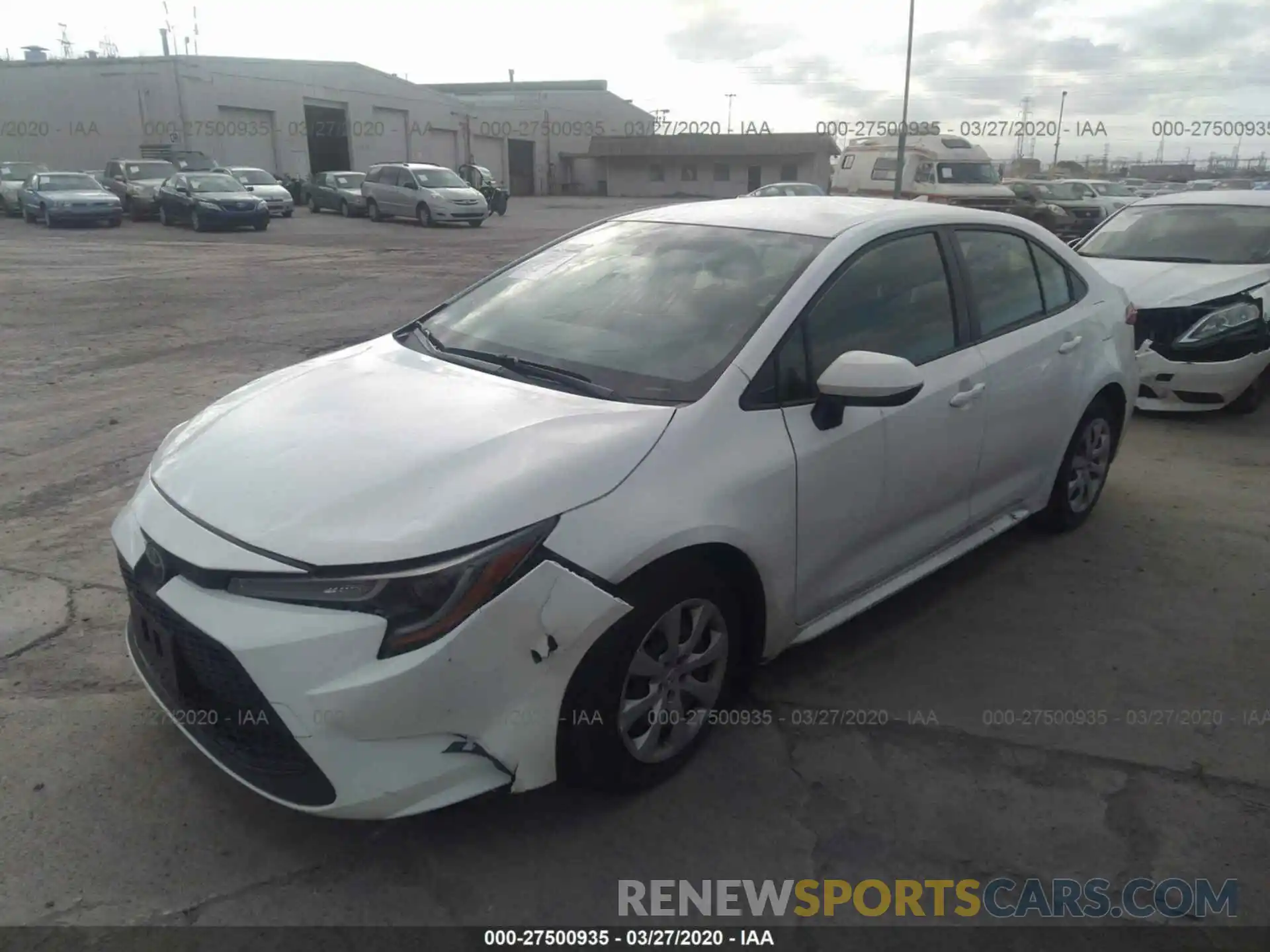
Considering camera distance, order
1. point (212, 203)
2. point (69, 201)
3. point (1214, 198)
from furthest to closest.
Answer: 1. point (69, 201)
2. point (212, 203)
3. point (1214, 198)

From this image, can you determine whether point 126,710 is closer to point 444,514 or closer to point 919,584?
point 444,514

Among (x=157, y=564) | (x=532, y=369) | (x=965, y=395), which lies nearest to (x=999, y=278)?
(x=965, y=395)

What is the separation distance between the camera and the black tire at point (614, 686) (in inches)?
97.5

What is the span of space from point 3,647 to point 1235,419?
7854 mm

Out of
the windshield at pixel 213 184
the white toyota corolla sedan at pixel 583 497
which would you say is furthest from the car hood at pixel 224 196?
the white toyota corolla sedan at pixel 583 497

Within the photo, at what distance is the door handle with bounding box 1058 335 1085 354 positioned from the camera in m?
4.24

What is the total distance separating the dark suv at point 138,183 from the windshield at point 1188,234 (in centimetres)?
2558

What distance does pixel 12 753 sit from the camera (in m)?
2.96

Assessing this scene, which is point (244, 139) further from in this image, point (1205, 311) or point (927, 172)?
point (1205, 311)

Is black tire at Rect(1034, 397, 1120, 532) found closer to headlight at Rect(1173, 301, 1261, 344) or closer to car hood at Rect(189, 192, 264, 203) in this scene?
headlight at Rect(1173, 301, 1261, 344)

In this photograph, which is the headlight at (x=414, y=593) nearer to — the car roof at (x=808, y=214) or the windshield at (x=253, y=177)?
the car roof at (x=808, y=214)

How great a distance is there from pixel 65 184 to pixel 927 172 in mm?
22306

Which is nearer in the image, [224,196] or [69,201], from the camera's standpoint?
[224,196]

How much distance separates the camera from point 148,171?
90.3 feet
